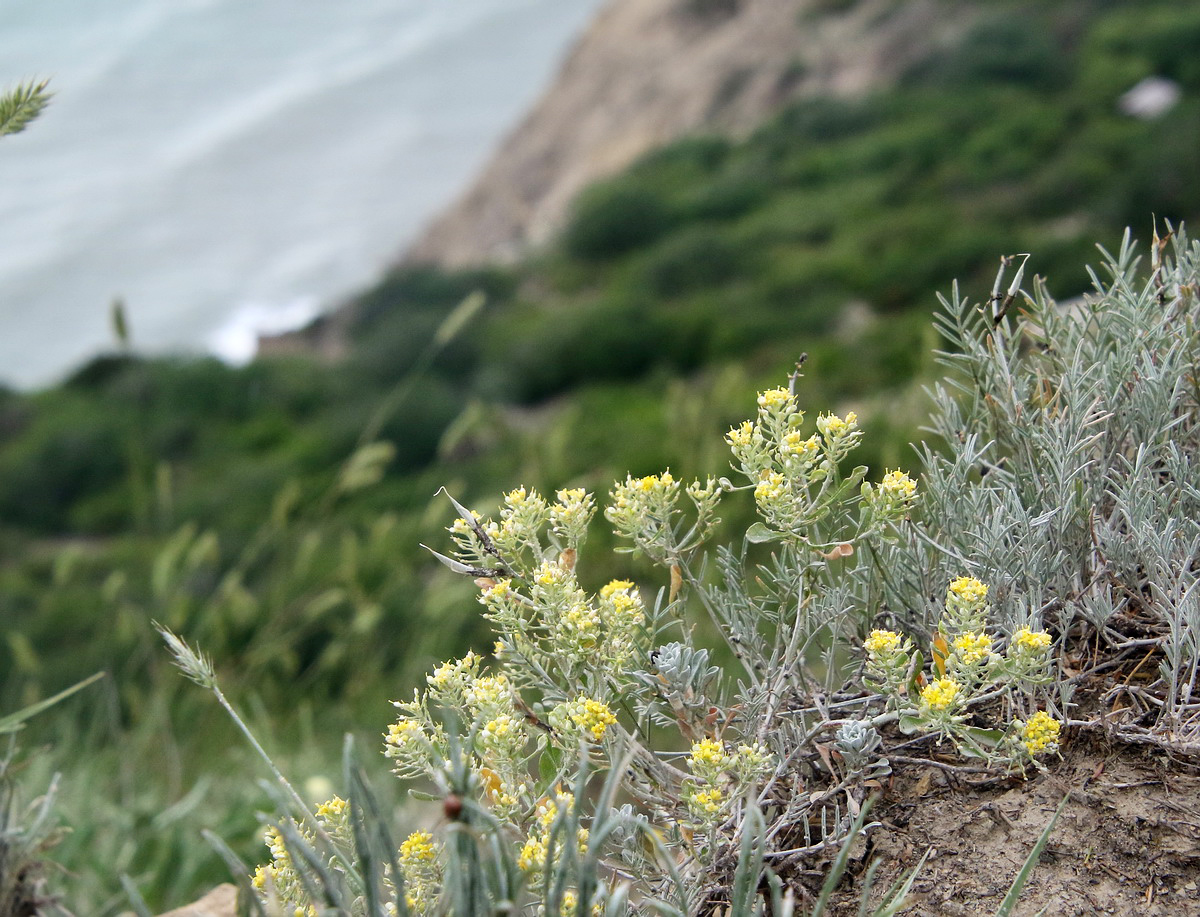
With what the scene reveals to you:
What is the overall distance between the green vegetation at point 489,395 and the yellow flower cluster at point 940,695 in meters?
1.67

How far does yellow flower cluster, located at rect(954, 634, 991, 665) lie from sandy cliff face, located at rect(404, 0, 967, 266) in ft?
67.6

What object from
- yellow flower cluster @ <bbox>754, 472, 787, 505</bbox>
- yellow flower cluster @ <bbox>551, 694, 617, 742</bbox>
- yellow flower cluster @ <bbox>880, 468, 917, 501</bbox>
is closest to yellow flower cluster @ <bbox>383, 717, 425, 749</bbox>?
yellow flower cluster @ <bbox>551, 694, 617, 742</bbox>

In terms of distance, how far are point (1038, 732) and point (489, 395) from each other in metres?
11.2

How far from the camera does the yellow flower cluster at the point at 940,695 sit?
3.01 feet

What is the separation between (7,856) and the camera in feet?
2.85

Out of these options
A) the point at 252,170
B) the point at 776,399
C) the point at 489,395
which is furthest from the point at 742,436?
the point at 252,170

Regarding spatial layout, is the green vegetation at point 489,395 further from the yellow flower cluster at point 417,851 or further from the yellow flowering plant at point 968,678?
the yellow flowering plant at point 968,678

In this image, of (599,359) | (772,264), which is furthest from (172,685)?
(772,264)

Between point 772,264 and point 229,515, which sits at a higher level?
point 229,515

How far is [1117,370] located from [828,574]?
1.41ft

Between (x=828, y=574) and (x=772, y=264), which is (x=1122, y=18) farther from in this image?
(x=828, y=574)

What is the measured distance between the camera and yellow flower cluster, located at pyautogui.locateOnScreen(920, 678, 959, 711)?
92 centimetres

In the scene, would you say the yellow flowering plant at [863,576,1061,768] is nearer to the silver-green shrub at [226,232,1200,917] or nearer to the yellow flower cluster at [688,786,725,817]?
the silver-green shrub at [226,232,1200,917]

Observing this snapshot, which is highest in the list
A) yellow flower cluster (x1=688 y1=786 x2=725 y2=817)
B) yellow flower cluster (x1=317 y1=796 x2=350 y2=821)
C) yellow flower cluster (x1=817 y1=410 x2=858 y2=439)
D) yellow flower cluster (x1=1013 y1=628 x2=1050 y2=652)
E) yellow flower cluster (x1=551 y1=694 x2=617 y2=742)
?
yellow flower cluster (x1=817 y1=410 x2=858 y2=439)
